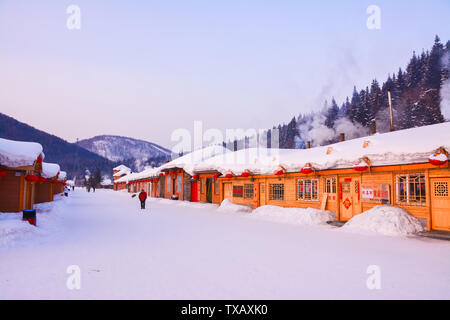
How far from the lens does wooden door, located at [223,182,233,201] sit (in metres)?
24.3

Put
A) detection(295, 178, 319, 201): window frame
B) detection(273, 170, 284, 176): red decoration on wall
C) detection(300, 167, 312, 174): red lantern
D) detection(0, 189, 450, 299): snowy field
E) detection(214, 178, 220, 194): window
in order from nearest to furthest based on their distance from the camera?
detection(0, 189, 450, 299): snowy field → detection(300, 167, 312, 174): red lantern → detection(295, 178, 319, 201): window frame → detection(273, 170, 284, 176): red decoration on wall → detection(214, 178, 220, 194): window

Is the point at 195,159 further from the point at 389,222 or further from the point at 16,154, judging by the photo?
the point at 389,222

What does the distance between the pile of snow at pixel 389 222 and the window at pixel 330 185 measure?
3.19 meters

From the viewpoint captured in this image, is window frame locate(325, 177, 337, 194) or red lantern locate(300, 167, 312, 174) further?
red lantern locate(300, 167, 312, 174)

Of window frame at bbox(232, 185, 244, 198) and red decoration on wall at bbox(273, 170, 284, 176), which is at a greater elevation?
red decoration on wall at bbox(273, 170, 284, 176)

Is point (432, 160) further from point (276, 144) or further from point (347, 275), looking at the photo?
point (276, 144)

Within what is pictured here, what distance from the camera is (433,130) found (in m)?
13.4

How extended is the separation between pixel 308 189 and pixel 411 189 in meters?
5.63

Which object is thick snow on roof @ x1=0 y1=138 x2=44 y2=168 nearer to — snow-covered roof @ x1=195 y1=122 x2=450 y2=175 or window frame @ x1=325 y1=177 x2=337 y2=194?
snow-covered roof @ x1=195 y1=122 x2=450 y2=175

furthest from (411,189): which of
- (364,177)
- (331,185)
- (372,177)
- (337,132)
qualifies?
(337,132)

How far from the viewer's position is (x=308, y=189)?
55.5 ft

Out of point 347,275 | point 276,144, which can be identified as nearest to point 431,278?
point 347,275

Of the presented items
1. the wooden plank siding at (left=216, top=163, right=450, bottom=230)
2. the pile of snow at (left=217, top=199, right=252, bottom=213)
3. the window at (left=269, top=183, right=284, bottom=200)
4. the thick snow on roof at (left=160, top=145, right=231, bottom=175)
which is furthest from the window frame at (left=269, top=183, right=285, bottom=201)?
the thick snow on roof at (left=160, top=145, right=231, bottom=175)

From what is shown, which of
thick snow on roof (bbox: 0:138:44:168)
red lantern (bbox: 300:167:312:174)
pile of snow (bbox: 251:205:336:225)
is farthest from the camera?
red lantern (bbox: 300:167:312:174)
